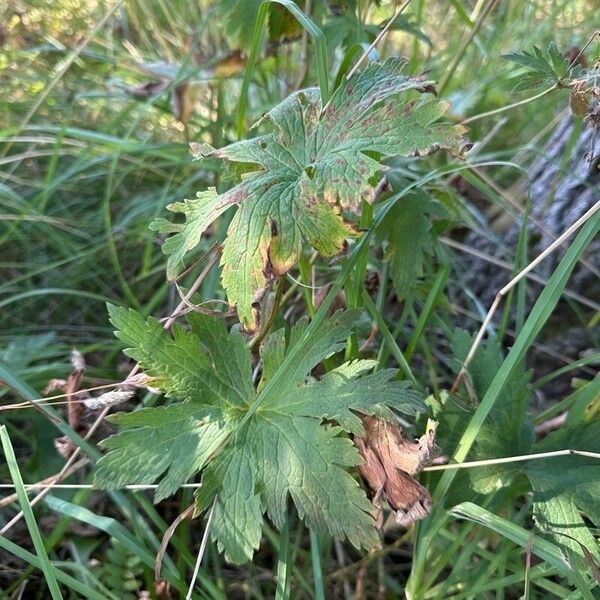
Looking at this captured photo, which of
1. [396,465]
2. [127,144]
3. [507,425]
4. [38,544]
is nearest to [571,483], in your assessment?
[507,425]

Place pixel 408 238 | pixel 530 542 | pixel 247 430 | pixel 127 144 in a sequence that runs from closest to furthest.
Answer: pixel 530 542 < pixel 247 430 < pixel 408 238 < pixel 127 144

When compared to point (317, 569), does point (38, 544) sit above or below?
above

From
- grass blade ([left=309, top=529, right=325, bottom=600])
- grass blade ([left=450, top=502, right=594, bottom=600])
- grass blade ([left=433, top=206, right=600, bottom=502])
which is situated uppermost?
grass blade ([left=433, top=206, right=600, bottom=502])

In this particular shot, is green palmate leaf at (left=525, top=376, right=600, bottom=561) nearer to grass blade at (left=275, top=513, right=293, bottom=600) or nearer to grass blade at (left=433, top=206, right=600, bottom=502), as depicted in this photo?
grass blade at (left=433, top=206, right=600, bottom=502)

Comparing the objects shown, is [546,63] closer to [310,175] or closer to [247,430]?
[310,175]

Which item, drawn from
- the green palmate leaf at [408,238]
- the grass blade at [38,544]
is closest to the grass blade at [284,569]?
the grass blade at [38,544]

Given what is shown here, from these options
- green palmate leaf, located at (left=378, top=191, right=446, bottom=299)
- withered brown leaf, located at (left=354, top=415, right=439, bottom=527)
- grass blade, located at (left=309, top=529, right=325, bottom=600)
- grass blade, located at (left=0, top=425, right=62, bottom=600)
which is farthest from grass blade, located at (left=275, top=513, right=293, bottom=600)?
green palmate leaf, located at (left=378, top=191, right=446, bottom=299)
